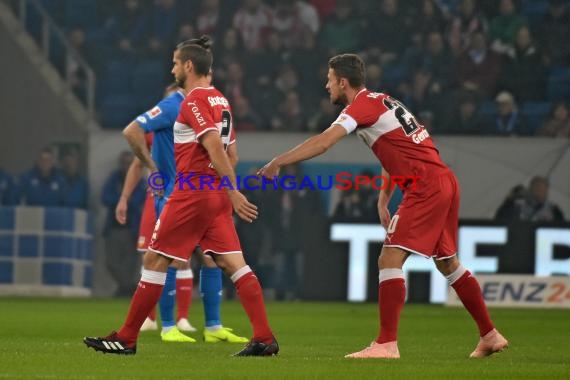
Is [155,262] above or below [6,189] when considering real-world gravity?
below

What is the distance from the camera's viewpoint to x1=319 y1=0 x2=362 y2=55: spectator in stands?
24891mm

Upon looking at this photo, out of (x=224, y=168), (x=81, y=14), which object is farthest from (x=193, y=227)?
(x=81, y=14)

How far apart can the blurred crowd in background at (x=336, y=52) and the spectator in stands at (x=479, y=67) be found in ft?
0.05

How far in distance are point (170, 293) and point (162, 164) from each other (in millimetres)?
1105

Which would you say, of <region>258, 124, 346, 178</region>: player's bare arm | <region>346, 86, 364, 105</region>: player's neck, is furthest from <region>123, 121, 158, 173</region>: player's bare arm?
<region>258, 124, 346, 178</region>: player's bare arm

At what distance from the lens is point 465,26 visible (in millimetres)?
24484

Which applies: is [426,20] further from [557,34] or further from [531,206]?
[531,206]

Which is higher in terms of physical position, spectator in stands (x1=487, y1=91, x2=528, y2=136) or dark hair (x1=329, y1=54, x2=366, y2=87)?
spectator in stands (x1=487, y1=91, x2=528, y2=136)

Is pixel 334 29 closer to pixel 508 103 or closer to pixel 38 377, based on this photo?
pixel 508 103

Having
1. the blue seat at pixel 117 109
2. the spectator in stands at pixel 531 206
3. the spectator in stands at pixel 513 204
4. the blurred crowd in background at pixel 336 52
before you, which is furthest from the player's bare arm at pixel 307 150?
the blue seat at pixel 117 109

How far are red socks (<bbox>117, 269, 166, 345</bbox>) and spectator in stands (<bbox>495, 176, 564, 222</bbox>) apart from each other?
11.4 meters

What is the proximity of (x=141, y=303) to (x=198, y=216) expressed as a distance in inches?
27.1

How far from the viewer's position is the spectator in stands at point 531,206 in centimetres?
2042

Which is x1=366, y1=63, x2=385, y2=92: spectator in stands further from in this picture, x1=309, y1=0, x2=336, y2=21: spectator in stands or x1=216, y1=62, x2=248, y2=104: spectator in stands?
x1=216, y1=62, x2=248, y2=104: spectator in stands
